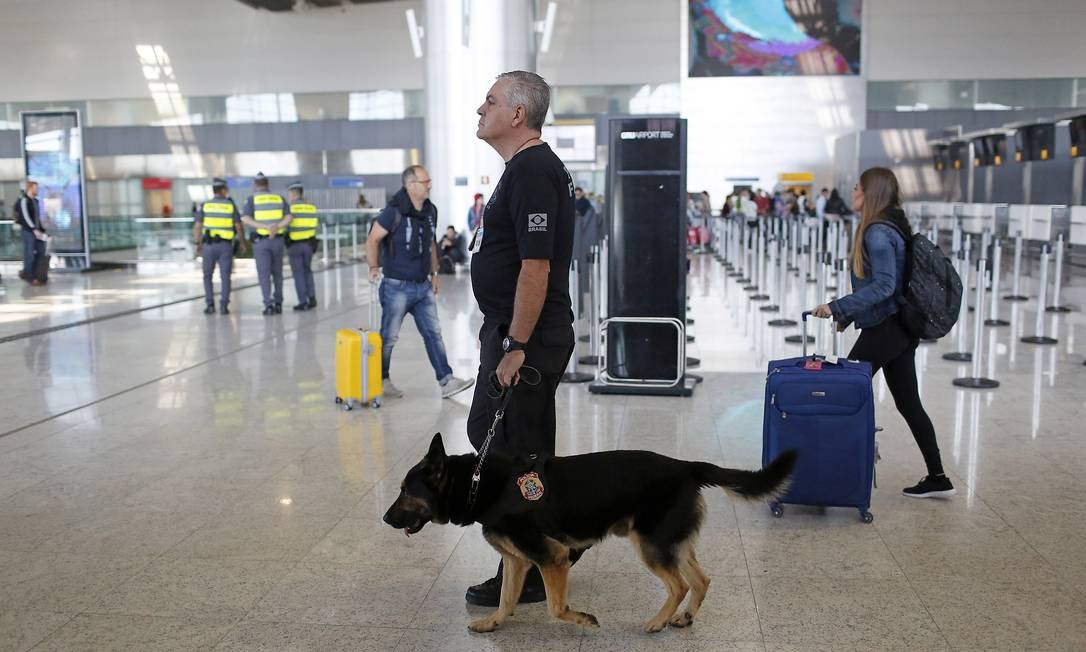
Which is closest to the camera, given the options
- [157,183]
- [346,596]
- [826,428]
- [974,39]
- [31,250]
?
[346,596]

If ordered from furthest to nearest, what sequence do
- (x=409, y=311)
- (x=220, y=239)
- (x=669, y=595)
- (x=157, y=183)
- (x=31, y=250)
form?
(x=157, y=183)
(x=31, y=250)
(x=220, y=239)
(x=409, y=311)
(x=669, y=595)

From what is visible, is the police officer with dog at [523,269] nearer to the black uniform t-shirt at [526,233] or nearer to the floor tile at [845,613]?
the black uniform t-shirt at [526,233]

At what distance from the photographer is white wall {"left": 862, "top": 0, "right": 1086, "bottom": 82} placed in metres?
36.7

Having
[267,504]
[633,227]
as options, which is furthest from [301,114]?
[267,504]

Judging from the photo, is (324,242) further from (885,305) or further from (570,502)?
(570,502)

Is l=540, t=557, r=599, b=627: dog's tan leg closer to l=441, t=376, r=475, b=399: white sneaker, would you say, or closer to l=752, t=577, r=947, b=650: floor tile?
l=752, t=577, r=947, b=650: floor tile

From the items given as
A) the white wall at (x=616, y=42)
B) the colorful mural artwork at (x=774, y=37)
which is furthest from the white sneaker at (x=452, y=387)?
the colorful mural artwork at (x=774, y=37)

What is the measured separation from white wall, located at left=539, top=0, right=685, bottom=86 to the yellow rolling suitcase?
32.1 m

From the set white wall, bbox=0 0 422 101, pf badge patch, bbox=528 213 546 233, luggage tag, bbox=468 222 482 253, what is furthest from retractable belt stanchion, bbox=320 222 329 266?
pf badge patch, bbox=528 213 546 233

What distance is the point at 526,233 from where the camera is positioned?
3393 mm

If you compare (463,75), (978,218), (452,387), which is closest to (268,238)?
(452,387)

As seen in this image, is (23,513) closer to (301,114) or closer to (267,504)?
(267,504)

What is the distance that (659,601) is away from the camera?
12.7ft

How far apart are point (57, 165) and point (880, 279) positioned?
18.5m
